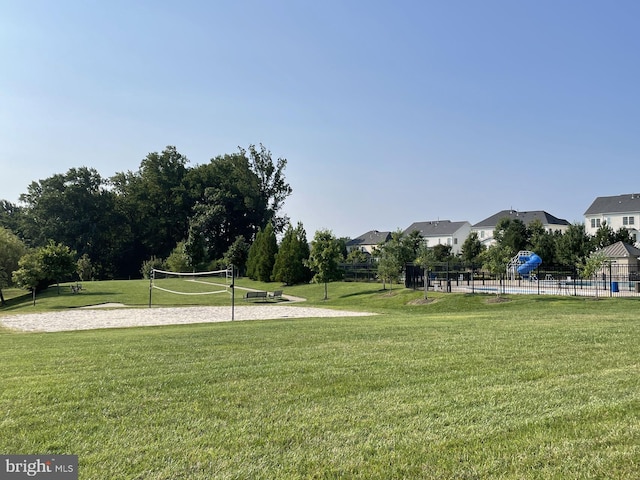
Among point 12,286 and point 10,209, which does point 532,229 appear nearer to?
point 12,286

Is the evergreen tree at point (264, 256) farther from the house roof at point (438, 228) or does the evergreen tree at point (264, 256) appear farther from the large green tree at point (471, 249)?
the house roof at point (438, 228)

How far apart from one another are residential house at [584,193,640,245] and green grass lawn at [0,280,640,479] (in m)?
69.4

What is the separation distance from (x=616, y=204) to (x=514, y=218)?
15.1m

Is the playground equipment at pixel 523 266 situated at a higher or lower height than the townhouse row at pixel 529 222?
lower

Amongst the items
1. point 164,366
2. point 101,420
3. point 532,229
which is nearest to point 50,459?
point 101,420

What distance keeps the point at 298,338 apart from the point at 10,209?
Result: 84.8m

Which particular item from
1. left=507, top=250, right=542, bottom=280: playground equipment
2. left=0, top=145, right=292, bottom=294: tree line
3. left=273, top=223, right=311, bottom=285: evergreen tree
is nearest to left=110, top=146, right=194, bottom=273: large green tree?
left=0, top=145, right=292, bottom=294: tree line

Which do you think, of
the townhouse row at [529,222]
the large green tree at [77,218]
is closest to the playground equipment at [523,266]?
the townhouse row at [529,222]

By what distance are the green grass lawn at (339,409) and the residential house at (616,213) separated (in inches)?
2732

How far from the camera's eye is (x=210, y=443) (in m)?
3.77

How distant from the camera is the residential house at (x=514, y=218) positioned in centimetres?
8206

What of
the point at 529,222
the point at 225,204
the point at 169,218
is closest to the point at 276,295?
the point at 225,204

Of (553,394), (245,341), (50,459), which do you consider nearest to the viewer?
(50,459)

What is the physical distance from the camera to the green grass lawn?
132 inches
